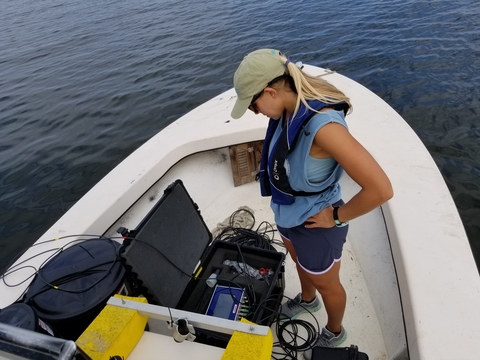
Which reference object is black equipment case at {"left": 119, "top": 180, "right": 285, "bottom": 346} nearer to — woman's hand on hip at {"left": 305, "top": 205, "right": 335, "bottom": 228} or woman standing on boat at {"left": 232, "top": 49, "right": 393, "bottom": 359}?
woman standing on boat at {"left": 232, "top": 49, "right": 393, "bottom": 359}

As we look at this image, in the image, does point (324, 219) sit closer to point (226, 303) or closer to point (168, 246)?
point (226, 303)

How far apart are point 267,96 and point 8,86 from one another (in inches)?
324

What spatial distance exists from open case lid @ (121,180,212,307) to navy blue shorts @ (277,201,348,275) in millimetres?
744

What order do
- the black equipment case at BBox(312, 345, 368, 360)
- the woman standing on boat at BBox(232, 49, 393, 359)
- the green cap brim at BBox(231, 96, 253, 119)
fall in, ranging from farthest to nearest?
the black equipment case at BBox(312, 345, 368, 360), the green cap brim at BBox(231, 96, 253, 119), the woman standing on boat at BBox(232, 49, 393, 359)

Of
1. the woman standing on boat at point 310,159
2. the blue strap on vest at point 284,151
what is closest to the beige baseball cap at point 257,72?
the woman standing on boat at point 310,159

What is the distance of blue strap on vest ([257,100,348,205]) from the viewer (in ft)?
4.09

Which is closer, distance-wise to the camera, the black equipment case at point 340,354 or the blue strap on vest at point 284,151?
the blue strap on vest at point 284,151

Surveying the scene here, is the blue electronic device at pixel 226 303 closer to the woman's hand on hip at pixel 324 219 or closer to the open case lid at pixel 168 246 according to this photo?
the open case lid at pixel 168 246

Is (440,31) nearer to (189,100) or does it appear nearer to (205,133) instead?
(189,100)

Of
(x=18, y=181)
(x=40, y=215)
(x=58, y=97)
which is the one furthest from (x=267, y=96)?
(x=58, y=97)

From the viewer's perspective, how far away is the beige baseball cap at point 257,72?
1229mm

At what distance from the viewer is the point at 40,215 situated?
4.02 m

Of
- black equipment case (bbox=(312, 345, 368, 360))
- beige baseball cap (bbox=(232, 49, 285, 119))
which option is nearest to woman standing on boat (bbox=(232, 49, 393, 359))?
beige baseball cap (bbox=(232, 49, 285, 119))

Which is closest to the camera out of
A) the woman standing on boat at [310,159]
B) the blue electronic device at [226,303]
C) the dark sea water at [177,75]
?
the woman standing on boat at [310,159]
